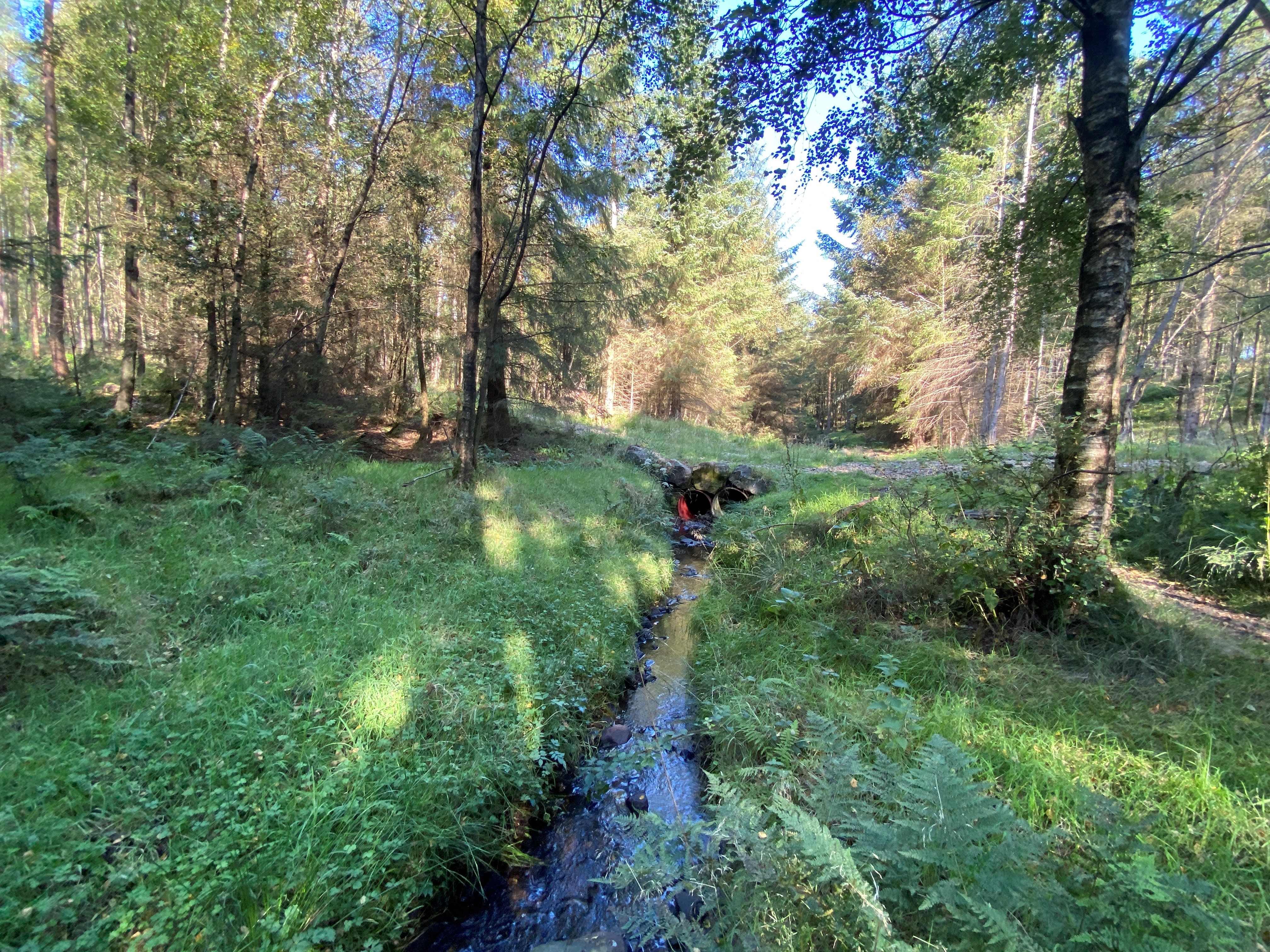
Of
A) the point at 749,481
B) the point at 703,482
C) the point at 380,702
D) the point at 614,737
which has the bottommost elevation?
the point at 614,737

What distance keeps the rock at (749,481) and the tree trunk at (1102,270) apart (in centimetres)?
825

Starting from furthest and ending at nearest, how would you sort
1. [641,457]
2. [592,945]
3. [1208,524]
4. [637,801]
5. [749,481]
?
1. [641,457]
2. [749,481]
3. [1208,524]
4. [637,801]
5. [592,945]

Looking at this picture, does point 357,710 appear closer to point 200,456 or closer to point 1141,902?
point 1141,902

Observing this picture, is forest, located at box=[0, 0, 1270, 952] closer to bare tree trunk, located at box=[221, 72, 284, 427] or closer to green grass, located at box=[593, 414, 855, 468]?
bare tree trunk, located at box=[221, 72, 284, 427]

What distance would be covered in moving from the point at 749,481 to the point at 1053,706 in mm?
9961

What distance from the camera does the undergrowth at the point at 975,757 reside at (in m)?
1.75

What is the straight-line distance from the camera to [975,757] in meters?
2.71

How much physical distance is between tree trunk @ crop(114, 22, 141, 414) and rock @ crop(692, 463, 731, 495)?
1224cm

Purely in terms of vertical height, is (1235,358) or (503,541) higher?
(1235,358)

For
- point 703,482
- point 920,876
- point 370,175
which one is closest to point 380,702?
point 920,876

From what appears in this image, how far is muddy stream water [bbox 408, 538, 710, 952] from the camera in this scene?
2799 millimetres

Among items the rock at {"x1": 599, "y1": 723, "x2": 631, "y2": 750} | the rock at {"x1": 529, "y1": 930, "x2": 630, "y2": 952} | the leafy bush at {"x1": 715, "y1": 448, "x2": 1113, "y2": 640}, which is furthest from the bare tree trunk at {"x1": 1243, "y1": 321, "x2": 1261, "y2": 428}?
the rock at {"x1": 529, "y1": 930, "x2": 630, "y2": 952}

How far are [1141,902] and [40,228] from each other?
1577 inches

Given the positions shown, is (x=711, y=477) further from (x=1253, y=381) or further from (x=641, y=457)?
(x=1253, y=381)
